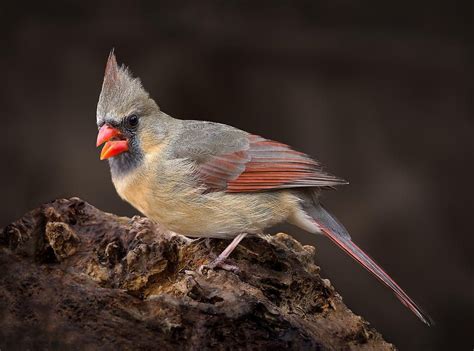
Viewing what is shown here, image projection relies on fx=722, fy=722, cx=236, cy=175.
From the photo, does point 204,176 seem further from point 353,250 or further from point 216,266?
point 353,250

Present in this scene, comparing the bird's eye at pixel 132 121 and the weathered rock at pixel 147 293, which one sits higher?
the bird's eye at pixel 132 121

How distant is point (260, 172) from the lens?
10.0 ft

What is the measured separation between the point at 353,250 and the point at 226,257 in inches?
21.5

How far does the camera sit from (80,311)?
2262mm

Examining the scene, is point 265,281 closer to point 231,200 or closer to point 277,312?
point 277,312

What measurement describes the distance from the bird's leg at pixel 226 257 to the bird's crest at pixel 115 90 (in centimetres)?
71

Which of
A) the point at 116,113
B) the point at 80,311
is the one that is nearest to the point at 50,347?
the point at 80,311

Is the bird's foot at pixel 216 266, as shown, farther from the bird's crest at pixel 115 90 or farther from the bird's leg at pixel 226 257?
the bird's crest at pixel 115 90

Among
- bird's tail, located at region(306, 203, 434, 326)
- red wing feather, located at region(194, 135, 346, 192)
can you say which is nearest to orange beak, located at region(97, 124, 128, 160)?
red wing feather, located at region(194, 135, 346, 192)

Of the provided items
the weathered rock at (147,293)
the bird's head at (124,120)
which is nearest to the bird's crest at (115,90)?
the bird's head at (124,120)

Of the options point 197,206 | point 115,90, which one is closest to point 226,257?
point 197,206

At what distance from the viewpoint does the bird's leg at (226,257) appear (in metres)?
2.63

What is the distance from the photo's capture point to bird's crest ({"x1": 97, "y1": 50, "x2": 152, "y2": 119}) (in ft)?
9.62

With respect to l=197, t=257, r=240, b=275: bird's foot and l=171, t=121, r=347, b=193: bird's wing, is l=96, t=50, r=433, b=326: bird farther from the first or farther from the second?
l=197, t=257, r=240, b=275: bird's foot
